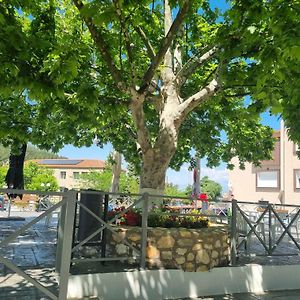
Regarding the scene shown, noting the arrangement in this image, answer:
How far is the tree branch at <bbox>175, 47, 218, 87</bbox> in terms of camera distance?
881 centimetres

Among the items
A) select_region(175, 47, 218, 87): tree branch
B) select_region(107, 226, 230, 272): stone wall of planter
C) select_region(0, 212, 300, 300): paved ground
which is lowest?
select_region(0, 212, 300, 300): paved ground

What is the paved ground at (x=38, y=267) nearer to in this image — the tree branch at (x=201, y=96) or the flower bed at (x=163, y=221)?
the flower bed at (x=163, y=221)

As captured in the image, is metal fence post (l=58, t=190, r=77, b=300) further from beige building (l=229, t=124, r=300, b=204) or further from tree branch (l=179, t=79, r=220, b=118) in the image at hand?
beige building (l=229, t=124, r=300, b=204)

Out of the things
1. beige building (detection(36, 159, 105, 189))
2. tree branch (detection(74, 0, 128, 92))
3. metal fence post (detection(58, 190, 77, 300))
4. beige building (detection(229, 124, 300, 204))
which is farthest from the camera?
beige building (detection(36, 159, 105, 189))

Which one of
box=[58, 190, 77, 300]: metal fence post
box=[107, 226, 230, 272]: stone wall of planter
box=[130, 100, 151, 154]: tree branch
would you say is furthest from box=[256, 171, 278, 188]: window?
box=[58, 190, 77, 300]: metal fence post

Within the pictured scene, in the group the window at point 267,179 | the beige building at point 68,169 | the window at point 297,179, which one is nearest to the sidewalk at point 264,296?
the window at point 297,179

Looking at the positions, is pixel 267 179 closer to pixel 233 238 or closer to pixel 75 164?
pixel 233 238

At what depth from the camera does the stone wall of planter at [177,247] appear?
6.75 m

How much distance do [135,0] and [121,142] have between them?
1002 centimetres

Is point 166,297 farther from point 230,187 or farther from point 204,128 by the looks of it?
point 230,187

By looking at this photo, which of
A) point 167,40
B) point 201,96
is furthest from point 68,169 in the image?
point 167,40

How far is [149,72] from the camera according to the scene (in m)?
6.55

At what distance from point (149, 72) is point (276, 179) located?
3136 cm

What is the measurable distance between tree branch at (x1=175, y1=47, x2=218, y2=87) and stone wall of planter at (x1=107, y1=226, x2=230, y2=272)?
379 cm
